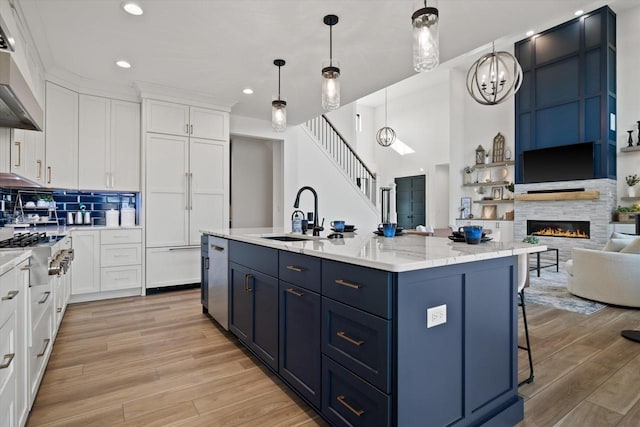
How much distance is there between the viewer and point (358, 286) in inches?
55.8

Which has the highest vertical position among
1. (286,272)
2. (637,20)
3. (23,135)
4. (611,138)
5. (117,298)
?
(637,20)

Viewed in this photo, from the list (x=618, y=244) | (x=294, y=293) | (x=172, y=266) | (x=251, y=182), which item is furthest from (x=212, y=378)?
(x=251, y=182)

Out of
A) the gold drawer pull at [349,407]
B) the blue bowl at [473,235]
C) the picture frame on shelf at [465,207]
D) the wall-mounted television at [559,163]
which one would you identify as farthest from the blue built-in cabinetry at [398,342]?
the picture frame on shelf at [465,207]

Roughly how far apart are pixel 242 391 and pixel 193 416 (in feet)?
1.05

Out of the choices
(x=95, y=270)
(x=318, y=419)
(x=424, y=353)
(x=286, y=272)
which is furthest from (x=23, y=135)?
(x=424, y=353)

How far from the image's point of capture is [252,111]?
5523mm

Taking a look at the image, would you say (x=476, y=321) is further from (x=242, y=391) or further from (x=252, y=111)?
(x=252, y=111)

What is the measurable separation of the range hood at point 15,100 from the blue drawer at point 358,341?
1.85 m

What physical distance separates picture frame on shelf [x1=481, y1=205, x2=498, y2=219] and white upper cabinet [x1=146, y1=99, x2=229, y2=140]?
7209 millimetres

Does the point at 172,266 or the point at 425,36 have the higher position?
the point at 425,36

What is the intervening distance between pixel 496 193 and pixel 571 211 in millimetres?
1899

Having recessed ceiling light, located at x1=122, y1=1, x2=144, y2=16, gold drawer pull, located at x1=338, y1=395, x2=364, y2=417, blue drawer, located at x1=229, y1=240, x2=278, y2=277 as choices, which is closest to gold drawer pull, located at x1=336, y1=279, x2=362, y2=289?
gold drawer pull, located at x1=338, y1=395, x2=364, y2=417

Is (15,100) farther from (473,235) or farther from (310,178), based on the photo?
(310,178)

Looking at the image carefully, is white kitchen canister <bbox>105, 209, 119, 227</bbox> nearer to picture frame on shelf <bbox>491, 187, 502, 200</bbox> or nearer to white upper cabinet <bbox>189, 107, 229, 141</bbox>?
white upper cabinet <bbox>189, 107, 229, 141</bbox>
